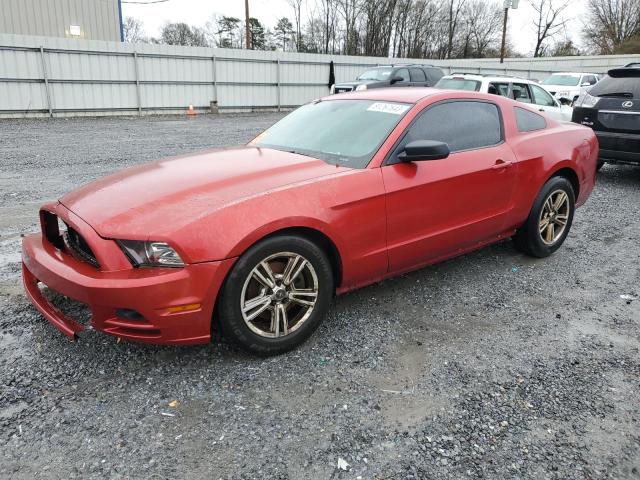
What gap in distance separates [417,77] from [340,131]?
14229 mm

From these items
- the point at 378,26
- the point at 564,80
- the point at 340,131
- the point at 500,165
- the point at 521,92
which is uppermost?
the point at 378,26

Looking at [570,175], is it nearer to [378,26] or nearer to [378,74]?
[378,74]

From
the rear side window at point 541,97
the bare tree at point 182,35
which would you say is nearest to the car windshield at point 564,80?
the rear side window at point 541,97

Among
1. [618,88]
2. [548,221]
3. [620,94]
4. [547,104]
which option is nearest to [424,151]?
[548,221]

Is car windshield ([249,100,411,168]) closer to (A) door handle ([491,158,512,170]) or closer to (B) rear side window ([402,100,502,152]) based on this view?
(B) rear side window ([402,100,502,152])

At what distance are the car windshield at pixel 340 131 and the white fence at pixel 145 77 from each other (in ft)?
48.2

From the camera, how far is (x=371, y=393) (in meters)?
2.74

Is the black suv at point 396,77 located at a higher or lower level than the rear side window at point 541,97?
higher

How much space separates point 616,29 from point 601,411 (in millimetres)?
66369

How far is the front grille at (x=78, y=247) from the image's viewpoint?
2.80 meters

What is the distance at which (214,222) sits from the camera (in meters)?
A: 2.70

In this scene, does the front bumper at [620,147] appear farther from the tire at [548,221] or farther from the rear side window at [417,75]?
the rear side window at [417,75]

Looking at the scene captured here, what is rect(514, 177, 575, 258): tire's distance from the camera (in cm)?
458

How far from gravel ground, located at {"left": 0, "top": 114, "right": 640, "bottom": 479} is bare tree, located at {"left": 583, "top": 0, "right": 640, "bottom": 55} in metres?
59.8
